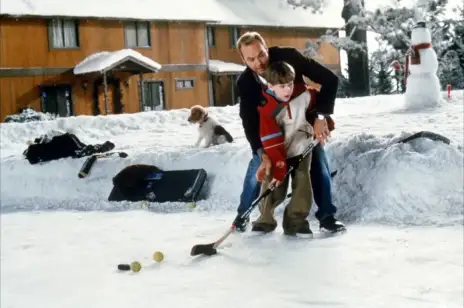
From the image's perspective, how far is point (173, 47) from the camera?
94.9 ft

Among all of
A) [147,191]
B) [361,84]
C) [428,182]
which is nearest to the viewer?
[428,182]

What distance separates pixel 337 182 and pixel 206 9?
24.5 m

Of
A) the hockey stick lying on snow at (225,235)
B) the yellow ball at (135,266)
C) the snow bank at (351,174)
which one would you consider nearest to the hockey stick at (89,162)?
the snow bank at (351,174)

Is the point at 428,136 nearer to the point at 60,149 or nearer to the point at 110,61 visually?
the point at 60,149

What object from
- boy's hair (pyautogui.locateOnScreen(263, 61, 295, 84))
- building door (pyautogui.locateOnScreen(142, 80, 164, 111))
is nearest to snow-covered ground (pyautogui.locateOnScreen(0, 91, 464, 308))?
boy's hair (pyautogui.locateOnScreen(263, 61, 295, 84))

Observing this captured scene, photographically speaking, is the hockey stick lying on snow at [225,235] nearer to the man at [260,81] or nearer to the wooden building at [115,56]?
the man at [260,81]

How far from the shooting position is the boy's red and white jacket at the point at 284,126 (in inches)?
203

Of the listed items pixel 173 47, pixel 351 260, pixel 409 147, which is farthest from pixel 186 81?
pixel 351 260

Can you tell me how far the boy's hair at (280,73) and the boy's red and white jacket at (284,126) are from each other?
21 cm

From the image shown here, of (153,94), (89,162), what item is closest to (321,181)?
(89,162)

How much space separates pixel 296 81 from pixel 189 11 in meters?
24.8

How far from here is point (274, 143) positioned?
5.17 meters

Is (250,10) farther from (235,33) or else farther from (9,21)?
(9,21)

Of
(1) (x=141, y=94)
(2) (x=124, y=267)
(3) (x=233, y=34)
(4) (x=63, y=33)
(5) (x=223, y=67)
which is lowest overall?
(2) (x=124, y=267)
